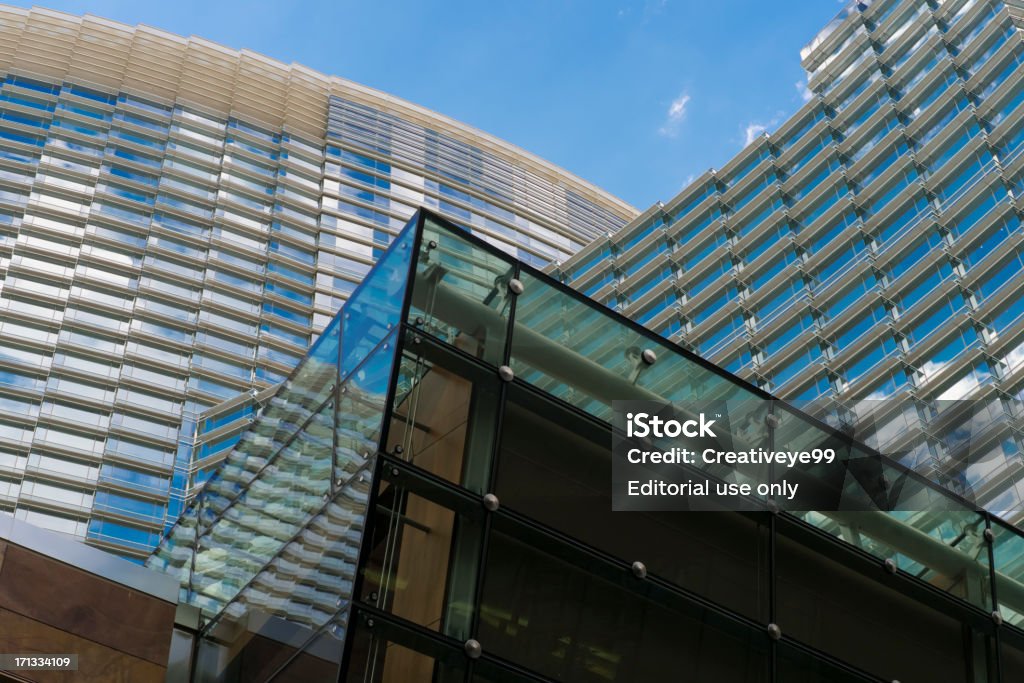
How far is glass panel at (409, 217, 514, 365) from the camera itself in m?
11.3

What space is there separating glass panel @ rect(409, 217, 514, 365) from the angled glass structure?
2cm

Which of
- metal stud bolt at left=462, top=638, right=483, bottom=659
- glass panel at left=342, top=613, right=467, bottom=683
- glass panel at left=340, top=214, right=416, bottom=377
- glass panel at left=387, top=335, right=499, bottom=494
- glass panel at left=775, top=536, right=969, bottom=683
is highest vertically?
glass panel at left=340, top=214, right=416, bottom=377

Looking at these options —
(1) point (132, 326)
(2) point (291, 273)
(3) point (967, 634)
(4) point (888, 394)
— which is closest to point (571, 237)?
(2) point (291, 273)

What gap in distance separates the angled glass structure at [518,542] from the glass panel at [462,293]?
2 cm

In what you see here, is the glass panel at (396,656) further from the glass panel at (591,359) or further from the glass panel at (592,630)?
the glass panel at (591,359)

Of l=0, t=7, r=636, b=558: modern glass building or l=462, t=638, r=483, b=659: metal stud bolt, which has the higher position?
l=0, t=7, r=636, b=558: modern glass building

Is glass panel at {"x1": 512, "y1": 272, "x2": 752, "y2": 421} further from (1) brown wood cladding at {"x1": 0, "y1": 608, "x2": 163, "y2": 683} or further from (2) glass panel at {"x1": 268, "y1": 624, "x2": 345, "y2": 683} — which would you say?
(1) brown wood cladding at {"x1": 0, "y1": 608, "x2": 163, "y2": 683}

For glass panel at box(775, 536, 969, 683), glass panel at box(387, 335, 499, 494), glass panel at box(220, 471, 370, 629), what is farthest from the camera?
glass panel at box(775, 536, 969, 683)

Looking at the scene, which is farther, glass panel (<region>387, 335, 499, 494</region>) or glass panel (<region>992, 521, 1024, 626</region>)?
glass panel (<region>992, 521, 1024, 626</region>)

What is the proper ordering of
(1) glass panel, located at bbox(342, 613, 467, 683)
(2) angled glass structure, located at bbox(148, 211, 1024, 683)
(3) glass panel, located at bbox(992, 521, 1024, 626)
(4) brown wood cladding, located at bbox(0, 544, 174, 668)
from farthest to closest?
(3) glass panel, located at bbox(992, 521, 1024, 626) < (4) brown wood cladding, located at bbox(0, 544, 174, 668) < (2) angled glass structure, located at bbox(148, 211, 1024, 683) < (1) glass panel, located at bbox(342, 613, 467, 683)

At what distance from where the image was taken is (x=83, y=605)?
1177 cm

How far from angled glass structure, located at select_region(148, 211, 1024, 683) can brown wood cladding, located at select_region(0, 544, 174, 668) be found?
573mm

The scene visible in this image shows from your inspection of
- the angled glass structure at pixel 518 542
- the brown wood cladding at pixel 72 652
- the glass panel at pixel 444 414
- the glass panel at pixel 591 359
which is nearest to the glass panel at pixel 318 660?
the angled glass structure at pixel 518 542

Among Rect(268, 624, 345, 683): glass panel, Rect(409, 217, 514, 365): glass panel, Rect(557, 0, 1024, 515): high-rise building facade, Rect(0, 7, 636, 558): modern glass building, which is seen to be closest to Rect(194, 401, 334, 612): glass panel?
Rect(268, 624, 345, 683): glass panel
